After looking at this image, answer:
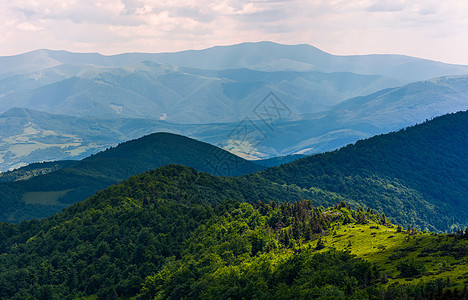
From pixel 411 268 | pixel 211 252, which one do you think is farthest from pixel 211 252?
pixel 411 268

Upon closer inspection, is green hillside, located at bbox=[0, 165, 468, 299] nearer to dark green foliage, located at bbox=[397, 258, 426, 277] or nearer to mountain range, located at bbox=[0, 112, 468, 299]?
dark green foliage, located at bbox=[397, 258, 426, 277]

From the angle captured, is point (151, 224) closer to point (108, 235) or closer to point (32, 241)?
point (108, 235)

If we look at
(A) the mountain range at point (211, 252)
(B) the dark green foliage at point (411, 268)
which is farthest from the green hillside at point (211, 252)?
(A) the mountain range at point (211, 252)

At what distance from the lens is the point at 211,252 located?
96.3 metres

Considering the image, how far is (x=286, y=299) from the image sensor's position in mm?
62750

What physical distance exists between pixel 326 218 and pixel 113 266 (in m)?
52.7

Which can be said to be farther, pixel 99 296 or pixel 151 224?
pixel 151 224

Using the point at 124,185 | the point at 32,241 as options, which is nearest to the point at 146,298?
the point at 32,241

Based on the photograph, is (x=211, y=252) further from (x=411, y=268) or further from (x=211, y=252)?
(x=411, y=268)

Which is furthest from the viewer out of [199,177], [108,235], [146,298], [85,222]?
[199,177]

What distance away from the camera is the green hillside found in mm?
65688

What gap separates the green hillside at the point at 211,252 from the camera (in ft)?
216

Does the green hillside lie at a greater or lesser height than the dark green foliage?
lesser

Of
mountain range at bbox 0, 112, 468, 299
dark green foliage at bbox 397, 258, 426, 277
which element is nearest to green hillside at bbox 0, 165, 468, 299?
dark green foliage at bbox 397, 258, 426, 277
